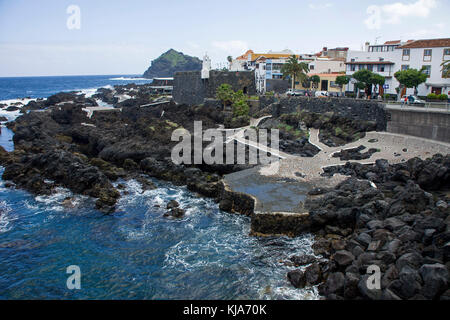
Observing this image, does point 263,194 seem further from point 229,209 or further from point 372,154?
point 372,154

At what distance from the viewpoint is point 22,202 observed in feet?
91.9

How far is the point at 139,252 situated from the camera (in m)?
20.8

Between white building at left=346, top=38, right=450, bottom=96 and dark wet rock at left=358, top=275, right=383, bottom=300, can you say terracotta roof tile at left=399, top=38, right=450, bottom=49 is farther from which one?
dark wet rock at left=358, top=275, right=383, bottom=300

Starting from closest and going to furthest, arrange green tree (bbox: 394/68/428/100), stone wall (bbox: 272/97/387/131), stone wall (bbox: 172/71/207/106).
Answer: stone wall (bbox: 272/97/387/131) → green tree (bbox: 394/68/428/100) → stone wall (bbox: 172/71/207/106)

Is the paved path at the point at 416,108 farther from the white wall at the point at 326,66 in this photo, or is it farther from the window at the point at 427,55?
the white wall at the point at 326,66

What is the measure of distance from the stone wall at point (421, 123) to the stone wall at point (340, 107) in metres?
1.35

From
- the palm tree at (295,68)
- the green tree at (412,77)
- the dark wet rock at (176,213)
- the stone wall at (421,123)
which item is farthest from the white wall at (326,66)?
the dark wet rock at (176,213)

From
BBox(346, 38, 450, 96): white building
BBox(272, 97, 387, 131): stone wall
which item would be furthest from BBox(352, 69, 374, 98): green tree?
BBox(272, 97, 387, 131): stone wall

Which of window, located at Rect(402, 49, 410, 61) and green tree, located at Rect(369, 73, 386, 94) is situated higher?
window, located at Rect(402, 49, 410, 61)

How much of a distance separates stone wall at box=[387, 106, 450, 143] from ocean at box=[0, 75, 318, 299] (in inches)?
632

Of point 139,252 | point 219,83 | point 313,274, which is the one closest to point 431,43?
point 219,83

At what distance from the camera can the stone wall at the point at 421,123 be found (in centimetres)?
2888

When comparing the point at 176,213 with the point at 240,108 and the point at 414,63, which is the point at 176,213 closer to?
the point at 240,108

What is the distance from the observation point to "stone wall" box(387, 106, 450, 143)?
2888cm
